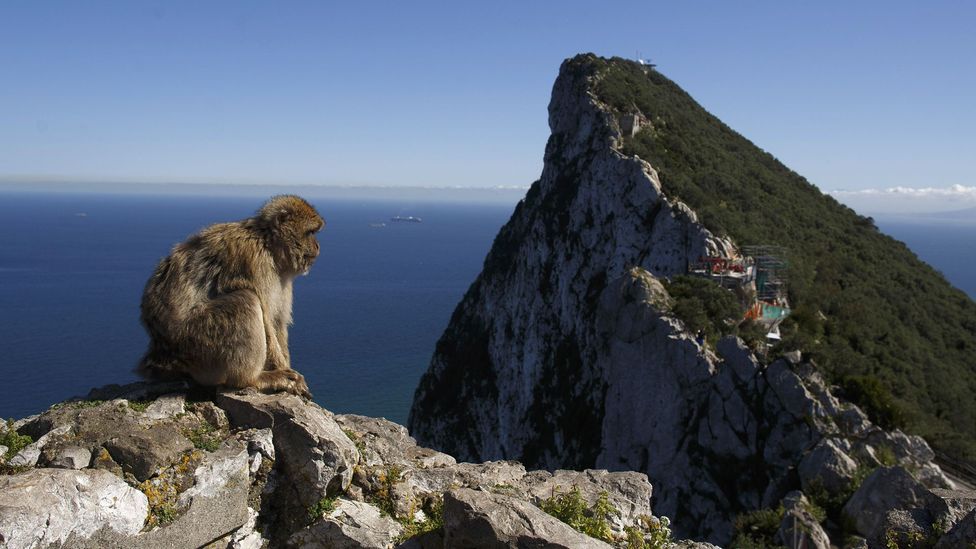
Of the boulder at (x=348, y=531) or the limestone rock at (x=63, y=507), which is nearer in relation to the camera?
the limestone rock at (x=63, y=507)

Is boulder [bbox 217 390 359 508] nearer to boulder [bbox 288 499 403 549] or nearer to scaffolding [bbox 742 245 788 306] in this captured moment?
boulder [bbox 288 499 403 549]

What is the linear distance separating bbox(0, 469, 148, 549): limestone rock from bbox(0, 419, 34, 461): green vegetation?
465 millimetres

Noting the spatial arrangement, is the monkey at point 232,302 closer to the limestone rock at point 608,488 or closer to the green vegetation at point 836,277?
the limestone rock at point 608,488

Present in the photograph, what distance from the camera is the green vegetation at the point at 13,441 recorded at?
4.07 metres

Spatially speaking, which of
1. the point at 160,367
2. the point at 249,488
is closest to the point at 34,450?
the point at 160,367

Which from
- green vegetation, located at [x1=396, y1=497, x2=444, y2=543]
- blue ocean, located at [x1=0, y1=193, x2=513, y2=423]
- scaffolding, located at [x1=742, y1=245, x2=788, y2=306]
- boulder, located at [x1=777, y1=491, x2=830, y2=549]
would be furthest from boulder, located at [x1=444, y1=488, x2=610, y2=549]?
scaffolding, located at [x1=742, y1=245, x2=788, y2=306]

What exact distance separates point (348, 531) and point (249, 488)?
30.7 inches

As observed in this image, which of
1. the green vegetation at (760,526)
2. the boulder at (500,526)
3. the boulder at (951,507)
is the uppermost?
the boulder at (500,526)

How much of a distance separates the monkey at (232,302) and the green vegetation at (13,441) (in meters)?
0.99

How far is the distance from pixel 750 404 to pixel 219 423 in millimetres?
16064

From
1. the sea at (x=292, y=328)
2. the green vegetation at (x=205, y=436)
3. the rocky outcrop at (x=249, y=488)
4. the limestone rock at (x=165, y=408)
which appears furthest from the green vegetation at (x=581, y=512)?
the sea at (x=292, y=328)

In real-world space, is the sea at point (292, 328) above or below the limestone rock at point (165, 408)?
below

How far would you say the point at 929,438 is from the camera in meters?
17.8

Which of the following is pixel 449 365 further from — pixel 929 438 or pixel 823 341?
pixel 929 438
